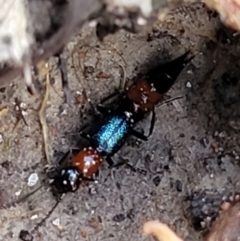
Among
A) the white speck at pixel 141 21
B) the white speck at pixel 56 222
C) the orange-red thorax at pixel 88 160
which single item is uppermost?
the white speck at pixel 141 21

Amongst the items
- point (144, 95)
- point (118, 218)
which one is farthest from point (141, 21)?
→ point (118, 218)

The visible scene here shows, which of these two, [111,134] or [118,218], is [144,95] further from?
[118,218]

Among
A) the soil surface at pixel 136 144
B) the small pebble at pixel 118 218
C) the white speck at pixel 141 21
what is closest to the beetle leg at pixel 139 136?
the soil surface at pixel 136 144

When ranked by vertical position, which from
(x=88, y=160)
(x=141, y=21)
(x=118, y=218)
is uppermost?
(x=141, y=21)

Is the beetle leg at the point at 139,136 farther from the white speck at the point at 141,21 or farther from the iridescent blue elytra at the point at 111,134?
the white speck at the point at 141,21

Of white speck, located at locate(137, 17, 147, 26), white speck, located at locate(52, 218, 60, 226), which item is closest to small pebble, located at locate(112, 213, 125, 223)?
white speck, located at locate(52, 218, 60, 226)

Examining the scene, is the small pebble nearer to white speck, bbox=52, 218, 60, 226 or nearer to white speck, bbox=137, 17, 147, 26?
white speck, bbox=52, 218, 60, 226
